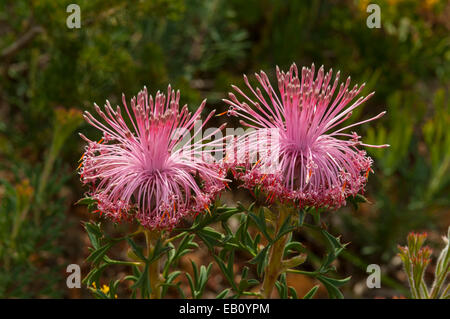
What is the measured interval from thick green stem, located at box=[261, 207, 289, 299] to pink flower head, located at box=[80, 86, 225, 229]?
0.81ft

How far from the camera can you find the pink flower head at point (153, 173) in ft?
5.28

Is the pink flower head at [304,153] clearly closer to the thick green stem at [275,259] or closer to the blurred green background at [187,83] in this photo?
the thick green stem at [275,259]

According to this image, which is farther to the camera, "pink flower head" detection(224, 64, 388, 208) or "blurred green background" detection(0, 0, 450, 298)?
"blurred green background" detection(0, 0, 450, 298)

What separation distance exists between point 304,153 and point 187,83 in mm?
1648

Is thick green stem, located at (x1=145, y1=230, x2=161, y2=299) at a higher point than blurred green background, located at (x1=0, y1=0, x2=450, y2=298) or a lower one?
lower

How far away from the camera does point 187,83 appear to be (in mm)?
3176

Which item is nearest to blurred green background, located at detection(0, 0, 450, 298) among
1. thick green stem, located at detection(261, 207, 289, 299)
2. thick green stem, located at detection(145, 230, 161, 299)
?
thick green stem, located at detection(145, 230, 161, 299)

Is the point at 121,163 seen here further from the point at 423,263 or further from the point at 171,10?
the point at 171,10

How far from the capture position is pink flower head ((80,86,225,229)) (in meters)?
1.61

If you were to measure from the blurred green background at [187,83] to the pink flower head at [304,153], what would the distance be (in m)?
1.21

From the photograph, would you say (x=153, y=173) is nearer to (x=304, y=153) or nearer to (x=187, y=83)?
(x=304, y=153)

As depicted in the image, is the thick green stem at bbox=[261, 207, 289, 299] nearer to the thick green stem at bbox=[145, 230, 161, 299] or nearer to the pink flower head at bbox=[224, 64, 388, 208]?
the pink flower head at bbox=[224, 64, 388, 208]

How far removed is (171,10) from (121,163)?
1547 millimetres

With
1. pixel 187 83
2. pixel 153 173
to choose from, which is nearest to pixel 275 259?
pixel 153 173
